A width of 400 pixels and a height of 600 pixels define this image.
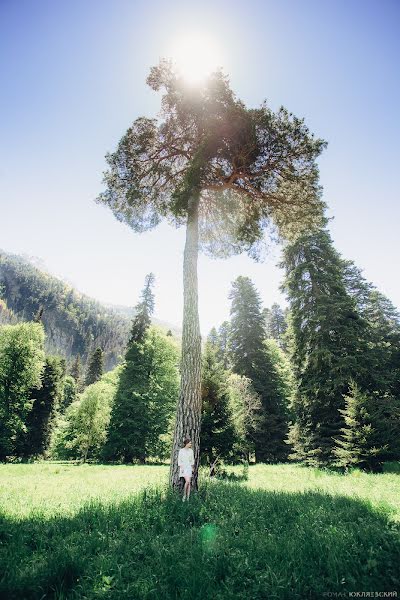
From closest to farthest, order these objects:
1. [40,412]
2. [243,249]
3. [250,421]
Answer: [243,249] → [250,421] → [40,412]

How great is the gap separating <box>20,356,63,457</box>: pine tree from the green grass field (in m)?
32.9

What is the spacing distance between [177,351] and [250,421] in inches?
467

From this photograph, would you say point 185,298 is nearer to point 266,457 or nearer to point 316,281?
point 316,281

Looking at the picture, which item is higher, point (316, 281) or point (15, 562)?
point (316, 281)

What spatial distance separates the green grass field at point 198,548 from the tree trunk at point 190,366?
1282 millimetres

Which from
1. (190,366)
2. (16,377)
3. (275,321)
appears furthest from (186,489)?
(275,321)

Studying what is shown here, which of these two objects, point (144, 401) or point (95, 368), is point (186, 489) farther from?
point (95, 368)

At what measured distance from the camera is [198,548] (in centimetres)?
413

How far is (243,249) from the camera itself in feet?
42.6

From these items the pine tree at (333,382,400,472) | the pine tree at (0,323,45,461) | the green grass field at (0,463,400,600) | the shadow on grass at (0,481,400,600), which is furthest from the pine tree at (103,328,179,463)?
the shadow on grass at (0,481,400,600)

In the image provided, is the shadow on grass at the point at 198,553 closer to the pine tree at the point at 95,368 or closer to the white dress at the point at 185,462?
the white dress at the point at 185,462

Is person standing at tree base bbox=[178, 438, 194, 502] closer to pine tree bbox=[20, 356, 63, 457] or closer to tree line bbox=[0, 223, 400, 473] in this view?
tree line bbox=[0, 223, 400, 473]

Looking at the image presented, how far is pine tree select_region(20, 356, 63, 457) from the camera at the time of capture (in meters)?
34.2

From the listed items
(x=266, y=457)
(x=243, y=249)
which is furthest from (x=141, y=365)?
(x=243, y=249)
